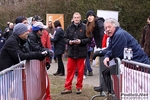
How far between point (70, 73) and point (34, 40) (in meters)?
1.79

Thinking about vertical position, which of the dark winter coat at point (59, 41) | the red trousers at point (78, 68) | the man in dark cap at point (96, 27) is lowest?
the red trousers at point (78, 68)

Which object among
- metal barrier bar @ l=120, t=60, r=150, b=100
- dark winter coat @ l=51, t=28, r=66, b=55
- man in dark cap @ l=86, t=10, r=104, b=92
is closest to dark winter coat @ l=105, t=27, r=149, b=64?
metal barrier bar @ l=120, t=60, r=150, b=100

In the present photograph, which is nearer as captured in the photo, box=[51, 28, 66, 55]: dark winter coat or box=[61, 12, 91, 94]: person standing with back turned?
box=[61, 12, 91, 94]: person standing with back turned

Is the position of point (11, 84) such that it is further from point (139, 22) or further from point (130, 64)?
point (139, 22)

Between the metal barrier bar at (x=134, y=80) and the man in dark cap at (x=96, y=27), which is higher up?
the man in dark cap at (x=96, y=27)

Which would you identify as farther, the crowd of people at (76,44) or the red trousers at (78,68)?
the red trousers at (78,68)

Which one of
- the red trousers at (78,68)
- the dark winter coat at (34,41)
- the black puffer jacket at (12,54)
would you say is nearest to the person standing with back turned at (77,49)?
the red trousers at (78,68)

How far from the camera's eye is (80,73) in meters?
8.48

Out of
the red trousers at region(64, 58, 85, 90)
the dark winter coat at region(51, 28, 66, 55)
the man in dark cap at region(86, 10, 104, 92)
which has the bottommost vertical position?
the red trousers at region(64, 58, 85, 90)

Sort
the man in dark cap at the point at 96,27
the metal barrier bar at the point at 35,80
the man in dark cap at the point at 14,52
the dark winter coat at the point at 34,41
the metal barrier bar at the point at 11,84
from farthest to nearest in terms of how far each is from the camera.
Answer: the man in dark cap at the point at 96,27, the dark winter coat at the point at 34,41, the metal barrier bar at the point at 35,80, the man in dark cap at the point at 14,52, the metal barrier bar at the point at 11,84

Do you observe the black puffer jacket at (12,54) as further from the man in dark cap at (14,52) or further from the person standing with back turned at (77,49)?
the person standing with back turned at (77,49)

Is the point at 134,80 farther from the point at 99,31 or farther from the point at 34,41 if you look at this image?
the point at 99,31

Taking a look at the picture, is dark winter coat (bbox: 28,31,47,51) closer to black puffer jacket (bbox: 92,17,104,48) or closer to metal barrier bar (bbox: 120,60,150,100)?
black puffer jacket (bbox: 92,17,104,48)

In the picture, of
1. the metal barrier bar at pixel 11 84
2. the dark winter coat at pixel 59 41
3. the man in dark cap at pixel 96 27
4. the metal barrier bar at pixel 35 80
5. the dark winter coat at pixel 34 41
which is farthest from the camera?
the dark winter coat at pixel 59 41
